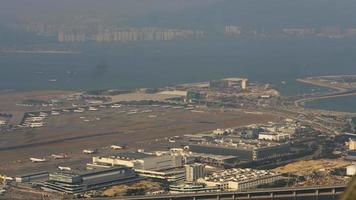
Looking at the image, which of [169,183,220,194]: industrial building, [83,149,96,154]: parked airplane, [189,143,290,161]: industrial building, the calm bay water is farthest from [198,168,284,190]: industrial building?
the calm bay water

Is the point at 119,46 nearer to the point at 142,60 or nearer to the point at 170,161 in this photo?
the point at 142,60

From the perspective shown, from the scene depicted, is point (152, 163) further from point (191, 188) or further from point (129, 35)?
point (129, 35)

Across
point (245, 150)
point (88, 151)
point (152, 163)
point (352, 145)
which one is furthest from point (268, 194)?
point (88, 151)

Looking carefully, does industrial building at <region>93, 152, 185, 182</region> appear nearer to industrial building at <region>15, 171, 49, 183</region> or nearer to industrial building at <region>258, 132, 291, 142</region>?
industrial building at <region>15, 171, 49, 183</region>

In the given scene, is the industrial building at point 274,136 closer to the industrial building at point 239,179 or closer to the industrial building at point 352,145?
the industrial building at point 352,145

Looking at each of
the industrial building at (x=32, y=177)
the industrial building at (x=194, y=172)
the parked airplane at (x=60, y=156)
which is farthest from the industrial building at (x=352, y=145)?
Result: the industrial building at (x=32, y=177)

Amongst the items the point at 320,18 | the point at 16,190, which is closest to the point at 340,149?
the point at 16,190
